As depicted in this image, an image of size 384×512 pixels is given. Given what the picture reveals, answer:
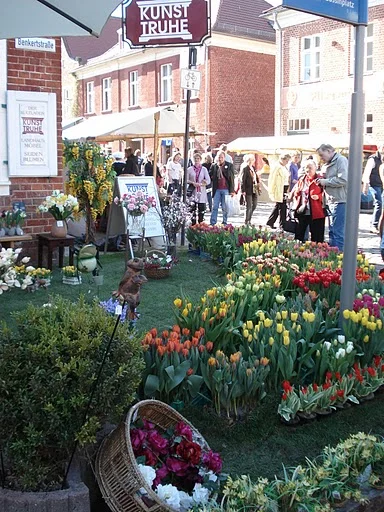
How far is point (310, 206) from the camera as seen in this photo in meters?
9.81

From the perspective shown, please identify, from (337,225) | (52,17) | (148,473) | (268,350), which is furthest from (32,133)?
(148,473)

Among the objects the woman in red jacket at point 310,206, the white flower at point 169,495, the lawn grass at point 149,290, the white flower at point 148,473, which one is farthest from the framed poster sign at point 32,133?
the white flower at point 169,495

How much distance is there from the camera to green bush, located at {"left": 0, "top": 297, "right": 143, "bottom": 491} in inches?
107

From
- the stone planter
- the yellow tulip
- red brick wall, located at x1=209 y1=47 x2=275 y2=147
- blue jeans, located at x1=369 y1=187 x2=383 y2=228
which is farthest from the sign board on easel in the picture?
red brick wall, located at x1=209 y1=47 x2=275 y2=147

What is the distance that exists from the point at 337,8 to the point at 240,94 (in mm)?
27594

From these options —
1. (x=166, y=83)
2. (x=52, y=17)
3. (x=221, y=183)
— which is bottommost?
(x=221, y=183)

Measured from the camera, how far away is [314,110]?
89.7ft

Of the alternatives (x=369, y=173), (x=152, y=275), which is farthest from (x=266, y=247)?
(x=369, y=173)

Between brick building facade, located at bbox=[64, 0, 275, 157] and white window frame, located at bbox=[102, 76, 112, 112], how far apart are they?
9.25ft

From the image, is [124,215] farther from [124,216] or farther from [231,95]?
[231,95]

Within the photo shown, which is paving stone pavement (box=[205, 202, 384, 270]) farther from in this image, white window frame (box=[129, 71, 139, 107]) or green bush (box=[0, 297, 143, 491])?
white window frame (box=[129, 71, 139, 107])

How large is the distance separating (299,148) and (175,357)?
19.7 meters

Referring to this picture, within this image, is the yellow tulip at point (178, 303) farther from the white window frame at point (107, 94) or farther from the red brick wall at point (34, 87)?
the white window frame at point (107, 94)

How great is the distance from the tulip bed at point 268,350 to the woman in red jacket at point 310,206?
168 inches
